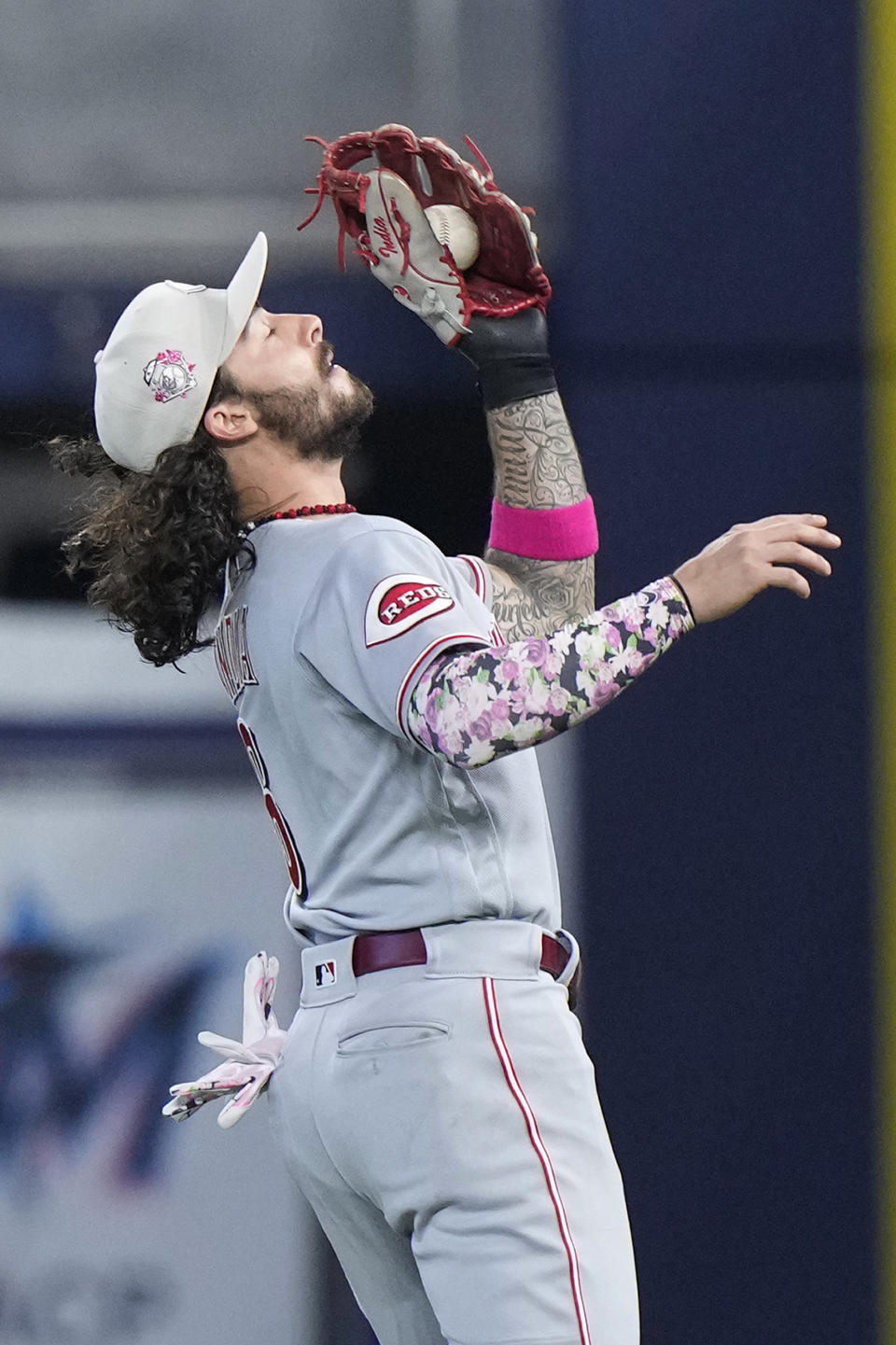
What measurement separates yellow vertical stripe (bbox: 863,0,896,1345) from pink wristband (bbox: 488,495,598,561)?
1180 millimetres

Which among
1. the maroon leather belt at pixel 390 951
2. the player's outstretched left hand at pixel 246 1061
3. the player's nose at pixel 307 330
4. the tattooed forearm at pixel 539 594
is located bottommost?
the player's outstretched left hand at pixel 246 1061

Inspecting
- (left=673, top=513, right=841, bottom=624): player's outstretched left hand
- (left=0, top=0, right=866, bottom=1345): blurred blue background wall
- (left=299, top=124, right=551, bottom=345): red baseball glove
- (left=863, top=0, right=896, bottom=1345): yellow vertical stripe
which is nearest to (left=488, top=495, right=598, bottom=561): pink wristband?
(left=299, top=124, right=551, bottom=345): red baseball glove

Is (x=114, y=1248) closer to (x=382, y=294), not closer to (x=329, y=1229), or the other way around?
(x=329, y=1229)

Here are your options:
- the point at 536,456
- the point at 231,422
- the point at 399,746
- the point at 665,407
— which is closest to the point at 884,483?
the point at 665,407

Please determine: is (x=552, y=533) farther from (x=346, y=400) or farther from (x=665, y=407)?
(x=665, y=407)

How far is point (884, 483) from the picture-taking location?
2949mm

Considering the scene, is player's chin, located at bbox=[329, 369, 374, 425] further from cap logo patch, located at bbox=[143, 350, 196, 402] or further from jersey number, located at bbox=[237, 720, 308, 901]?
jersey number, located at bbox=[237, 720, 308, 901]

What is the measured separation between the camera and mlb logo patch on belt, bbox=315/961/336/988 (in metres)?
1.56

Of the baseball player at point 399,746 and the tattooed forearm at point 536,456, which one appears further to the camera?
the tattooed forearm at point 536,456

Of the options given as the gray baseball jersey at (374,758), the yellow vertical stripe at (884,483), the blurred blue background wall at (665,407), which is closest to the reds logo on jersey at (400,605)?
the gray baseball jersey at (374,758)

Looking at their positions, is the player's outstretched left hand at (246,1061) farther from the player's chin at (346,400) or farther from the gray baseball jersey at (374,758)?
A: the player's chin at (346,400)

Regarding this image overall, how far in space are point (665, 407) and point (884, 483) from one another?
0.41 meters

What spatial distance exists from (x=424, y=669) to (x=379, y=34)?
75.1 inches

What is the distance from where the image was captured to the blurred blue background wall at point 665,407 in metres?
2.85
